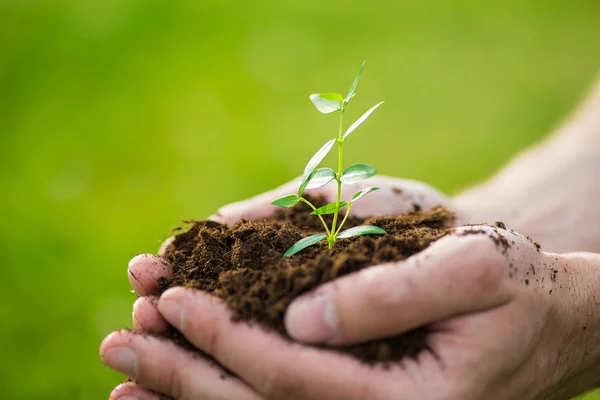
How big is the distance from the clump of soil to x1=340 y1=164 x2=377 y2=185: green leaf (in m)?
0.19

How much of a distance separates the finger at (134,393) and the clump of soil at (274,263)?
0.22 metres

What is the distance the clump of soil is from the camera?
167 cm

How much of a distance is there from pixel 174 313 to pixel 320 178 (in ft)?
2.03

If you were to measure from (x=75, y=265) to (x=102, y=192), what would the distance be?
0.87 m

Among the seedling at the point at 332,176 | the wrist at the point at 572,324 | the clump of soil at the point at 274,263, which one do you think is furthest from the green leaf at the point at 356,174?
the wrist at the point at 572,324

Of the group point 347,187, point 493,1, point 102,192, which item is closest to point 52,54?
point 102,192

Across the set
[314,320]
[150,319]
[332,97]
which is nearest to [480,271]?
[314,320]

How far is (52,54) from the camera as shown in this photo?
21.2 feet

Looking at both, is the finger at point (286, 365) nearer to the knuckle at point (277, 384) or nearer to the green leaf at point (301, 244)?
the knuckle at point (277, 384)

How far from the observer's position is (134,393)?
1.86m

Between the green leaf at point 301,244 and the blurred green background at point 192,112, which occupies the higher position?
the blurred green background at point 192,112

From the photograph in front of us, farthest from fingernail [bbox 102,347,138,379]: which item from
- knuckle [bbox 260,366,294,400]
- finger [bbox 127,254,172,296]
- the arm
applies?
the arm

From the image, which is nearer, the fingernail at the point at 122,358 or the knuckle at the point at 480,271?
the knuckle at the point at 480,271

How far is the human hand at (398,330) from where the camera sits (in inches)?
62.0
